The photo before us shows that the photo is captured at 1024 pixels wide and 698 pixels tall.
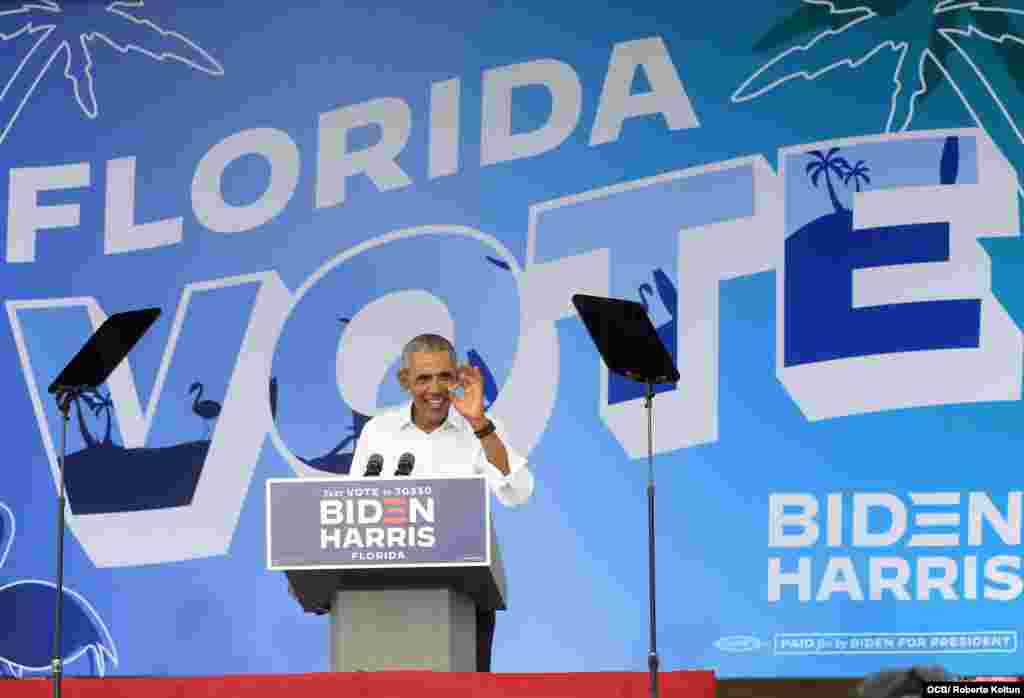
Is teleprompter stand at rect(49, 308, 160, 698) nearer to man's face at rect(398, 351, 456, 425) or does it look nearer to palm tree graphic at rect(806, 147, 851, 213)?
man's face at rect(398, 351, 456, 425)

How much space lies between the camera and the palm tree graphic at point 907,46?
749 cm

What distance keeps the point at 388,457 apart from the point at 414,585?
26.5 inches

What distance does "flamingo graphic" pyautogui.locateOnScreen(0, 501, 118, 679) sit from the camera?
751 cm

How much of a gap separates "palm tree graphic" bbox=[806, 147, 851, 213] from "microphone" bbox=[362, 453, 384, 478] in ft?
10.1

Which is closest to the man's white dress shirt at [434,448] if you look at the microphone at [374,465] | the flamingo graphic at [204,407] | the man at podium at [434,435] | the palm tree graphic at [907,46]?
the man at podium at [434,435]

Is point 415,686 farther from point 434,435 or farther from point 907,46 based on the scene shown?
point 907,46

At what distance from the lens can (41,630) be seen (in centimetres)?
753

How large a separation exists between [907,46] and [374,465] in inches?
140

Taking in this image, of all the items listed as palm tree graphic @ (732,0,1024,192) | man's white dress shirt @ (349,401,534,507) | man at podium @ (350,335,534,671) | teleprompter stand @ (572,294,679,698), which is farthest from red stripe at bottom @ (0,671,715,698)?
palm tree graphic @ (732,0,1024,192)

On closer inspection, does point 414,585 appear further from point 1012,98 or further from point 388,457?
point 1012,98

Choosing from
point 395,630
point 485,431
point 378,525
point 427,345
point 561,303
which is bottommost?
point 395,630

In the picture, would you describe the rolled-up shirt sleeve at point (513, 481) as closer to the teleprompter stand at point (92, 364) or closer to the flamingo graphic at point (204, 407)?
the teleprompter stand at point (92, 364)

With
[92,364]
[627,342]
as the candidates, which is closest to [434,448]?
[627,342]

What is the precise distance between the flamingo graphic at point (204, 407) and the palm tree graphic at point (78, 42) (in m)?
1.21
